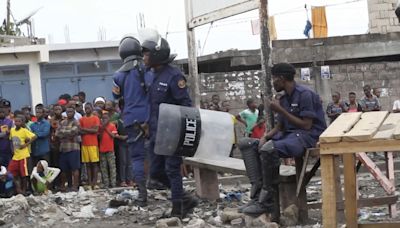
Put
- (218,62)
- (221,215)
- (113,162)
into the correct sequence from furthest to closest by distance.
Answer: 1. (218,62)
2. (113,162)
3. (221,215)

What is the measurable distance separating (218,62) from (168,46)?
13.7 m

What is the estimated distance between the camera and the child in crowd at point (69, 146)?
11.6 meters

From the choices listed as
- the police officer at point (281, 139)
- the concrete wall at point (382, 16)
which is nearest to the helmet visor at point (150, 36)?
the police officer at point (281, 139)

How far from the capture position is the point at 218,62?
69.3ft

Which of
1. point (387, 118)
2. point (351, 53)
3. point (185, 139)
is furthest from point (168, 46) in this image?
point (351, 53)

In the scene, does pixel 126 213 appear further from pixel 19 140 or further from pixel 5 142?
pixel 5 142

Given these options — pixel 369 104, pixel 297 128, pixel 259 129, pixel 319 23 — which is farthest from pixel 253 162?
pixel 319 23

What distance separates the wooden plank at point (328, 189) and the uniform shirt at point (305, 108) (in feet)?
5.88

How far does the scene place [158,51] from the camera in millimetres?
7277

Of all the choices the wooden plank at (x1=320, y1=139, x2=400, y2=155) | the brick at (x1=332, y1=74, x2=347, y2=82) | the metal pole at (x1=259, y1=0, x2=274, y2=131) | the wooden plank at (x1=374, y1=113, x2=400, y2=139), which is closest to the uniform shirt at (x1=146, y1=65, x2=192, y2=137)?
the metal pole at (x1=259, y1=0, x2=274, y2=131)

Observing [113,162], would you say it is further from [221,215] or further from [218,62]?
[218,62]

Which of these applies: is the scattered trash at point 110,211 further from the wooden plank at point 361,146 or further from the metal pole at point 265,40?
the wooden plank at point 361,146

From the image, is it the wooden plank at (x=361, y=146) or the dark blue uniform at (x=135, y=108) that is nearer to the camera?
the wooden plank at (x=361, y=146)

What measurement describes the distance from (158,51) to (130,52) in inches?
31.5
